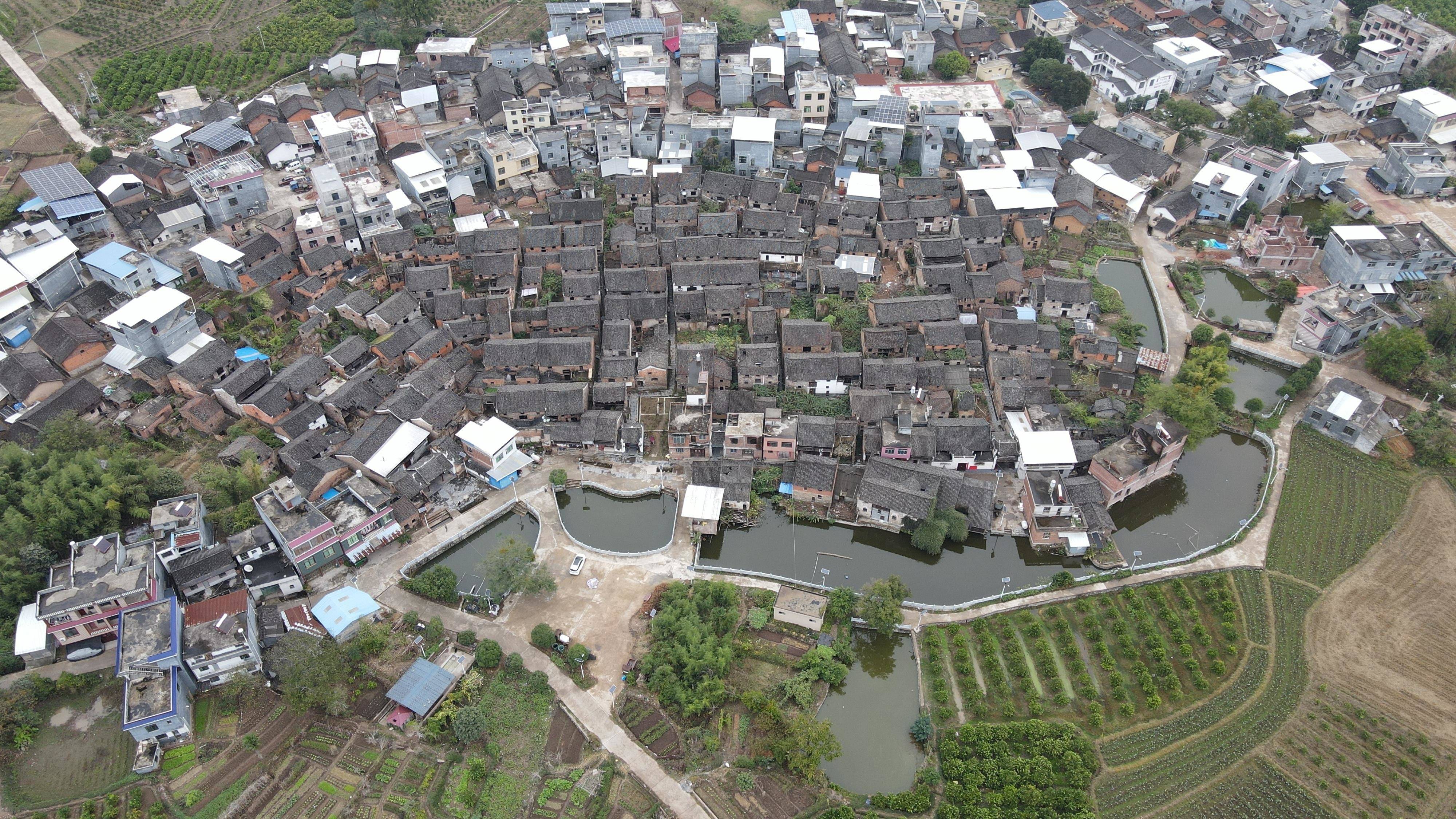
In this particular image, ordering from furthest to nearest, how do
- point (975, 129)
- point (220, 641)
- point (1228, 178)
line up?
point (975, 129), point (1228, 178), point (220, 641)

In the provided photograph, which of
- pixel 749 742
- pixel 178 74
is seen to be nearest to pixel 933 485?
pixel 749 742

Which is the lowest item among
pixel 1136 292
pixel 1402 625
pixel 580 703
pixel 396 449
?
pixel 1402 625

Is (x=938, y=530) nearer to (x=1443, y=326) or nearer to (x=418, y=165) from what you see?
(x=1443, y=326)

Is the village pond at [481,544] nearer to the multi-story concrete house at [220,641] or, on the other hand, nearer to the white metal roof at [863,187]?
the multi-story concrete house at [220,641]

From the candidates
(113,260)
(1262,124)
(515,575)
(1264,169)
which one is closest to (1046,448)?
(515,575)

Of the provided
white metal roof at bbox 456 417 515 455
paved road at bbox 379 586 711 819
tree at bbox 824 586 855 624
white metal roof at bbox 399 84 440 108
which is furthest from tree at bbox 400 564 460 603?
white metal roof at bbox 399 84 440 108

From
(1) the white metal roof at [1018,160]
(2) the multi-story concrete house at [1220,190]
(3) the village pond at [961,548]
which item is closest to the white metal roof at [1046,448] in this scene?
(3) the village pond at [961,548]

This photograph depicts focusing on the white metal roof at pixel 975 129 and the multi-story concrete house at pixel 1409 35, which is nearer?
the white metal roof at pixel 975 129
